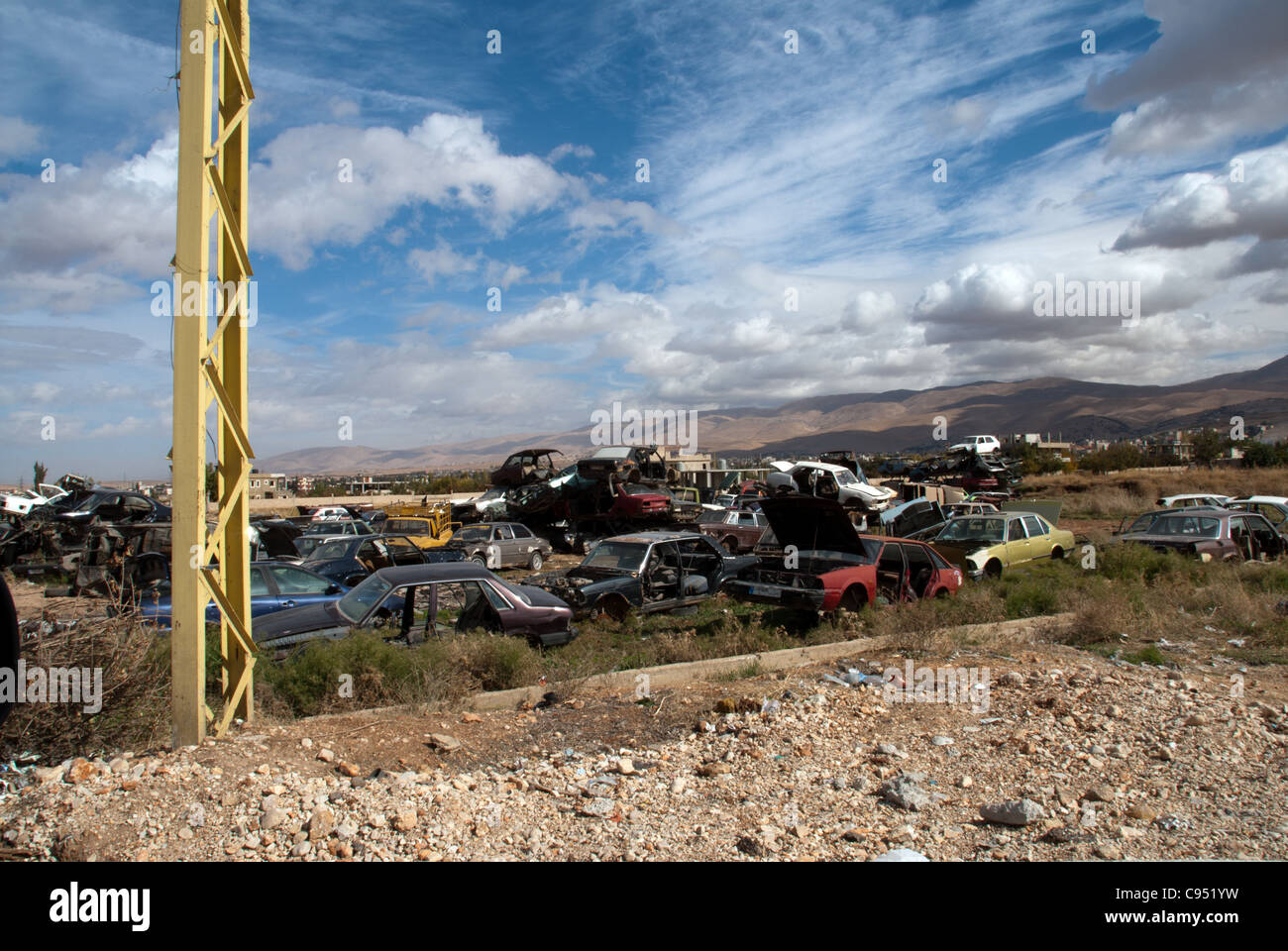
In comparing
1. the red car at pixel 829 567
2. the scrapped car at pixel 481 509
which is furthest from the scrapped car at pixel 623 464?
the red car at pixel 829 567

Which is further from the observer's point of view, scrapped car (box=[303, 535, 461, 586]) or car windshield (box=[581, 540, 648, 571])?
scrapped car (box=[303, 535, 461, 586])

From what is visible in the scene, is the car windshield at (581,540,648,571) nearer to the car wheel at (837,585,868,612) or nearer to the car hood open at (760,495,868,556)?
the car hood open at (760,495,868,556)

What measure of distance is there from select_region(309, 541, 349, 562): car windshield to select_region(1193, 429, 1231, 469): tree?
2247 inches

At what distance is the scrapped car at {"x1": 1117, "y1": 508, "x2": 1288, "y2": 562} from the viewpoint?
15.2 meters

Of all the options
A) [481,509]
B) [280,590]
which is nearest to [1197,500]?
[481,509]

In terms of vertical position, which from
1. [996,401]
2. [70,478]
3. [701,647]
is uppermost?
[996,401]

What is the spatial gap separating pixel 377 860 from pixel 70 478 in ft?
71.9

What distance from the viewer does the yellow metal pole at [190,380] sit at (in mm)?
4973

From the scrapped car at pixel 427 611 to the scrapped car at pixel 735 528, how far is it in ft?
40.7

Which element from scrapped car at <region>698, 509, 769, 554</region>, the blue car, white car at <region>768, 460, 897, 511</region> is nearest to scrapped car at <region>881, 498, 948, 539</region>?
scrapped car at <region>698, 509, 769, 554</region>

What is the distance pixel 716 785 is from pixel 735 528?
55.4ft

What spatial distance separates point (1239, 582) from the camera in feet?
41.2
